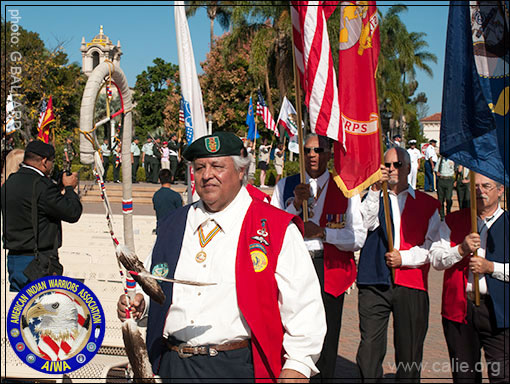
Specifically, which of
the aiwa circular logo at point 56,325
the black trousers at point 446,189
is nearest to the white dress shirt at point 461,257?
the aiwa circular logo at point 56,325

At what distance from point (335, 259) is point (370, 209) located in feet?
1.72

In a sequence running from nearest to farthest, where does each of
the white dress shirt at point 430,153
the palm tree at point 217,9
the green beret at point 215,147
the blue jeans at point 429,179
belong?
the green beret at point 215,147 → the white dress shirt at point 430,153 → the blue jeans at point 429,179 → the palm tree at point 217,9

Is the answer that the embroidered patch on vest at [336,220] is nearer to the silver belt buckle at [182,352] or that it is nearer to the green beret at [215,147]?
the green beret at [215,147]

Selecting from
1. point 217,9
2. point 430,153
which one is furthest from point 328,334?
point 217,9

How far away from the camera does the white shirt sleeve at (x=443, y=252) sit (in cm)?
446

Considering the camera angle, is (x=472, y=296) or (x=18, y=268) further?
(x=18, y=268)

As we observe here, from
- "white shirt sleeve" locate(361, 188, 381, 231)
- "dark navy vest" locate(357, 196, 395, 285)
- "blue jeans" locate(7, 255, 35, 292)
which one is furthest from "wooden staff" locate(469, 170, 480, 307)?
"blue jeans" locate(7, 255, 35, 292)

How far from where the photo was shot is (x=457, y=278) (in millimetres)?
4559

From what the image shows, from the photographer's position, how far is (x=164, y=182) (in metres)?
10.3

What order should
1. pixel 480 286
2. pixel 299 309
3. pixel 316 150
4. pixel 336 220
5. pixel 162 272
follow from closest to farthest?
pixel 299 309, pixel 162 272, pixel 480 286, pixel 336 220, pixel 316 150

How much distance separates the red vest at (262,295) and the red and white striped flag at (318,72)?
191 centimetres

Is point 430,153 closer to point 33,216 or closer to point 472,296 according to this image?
point 472,296

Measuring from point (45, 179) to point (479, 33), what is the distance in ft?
13.0

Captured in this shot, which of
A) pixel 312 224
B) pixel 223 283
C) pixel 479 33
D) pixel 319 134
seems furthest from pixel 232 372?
pixel 479 33
